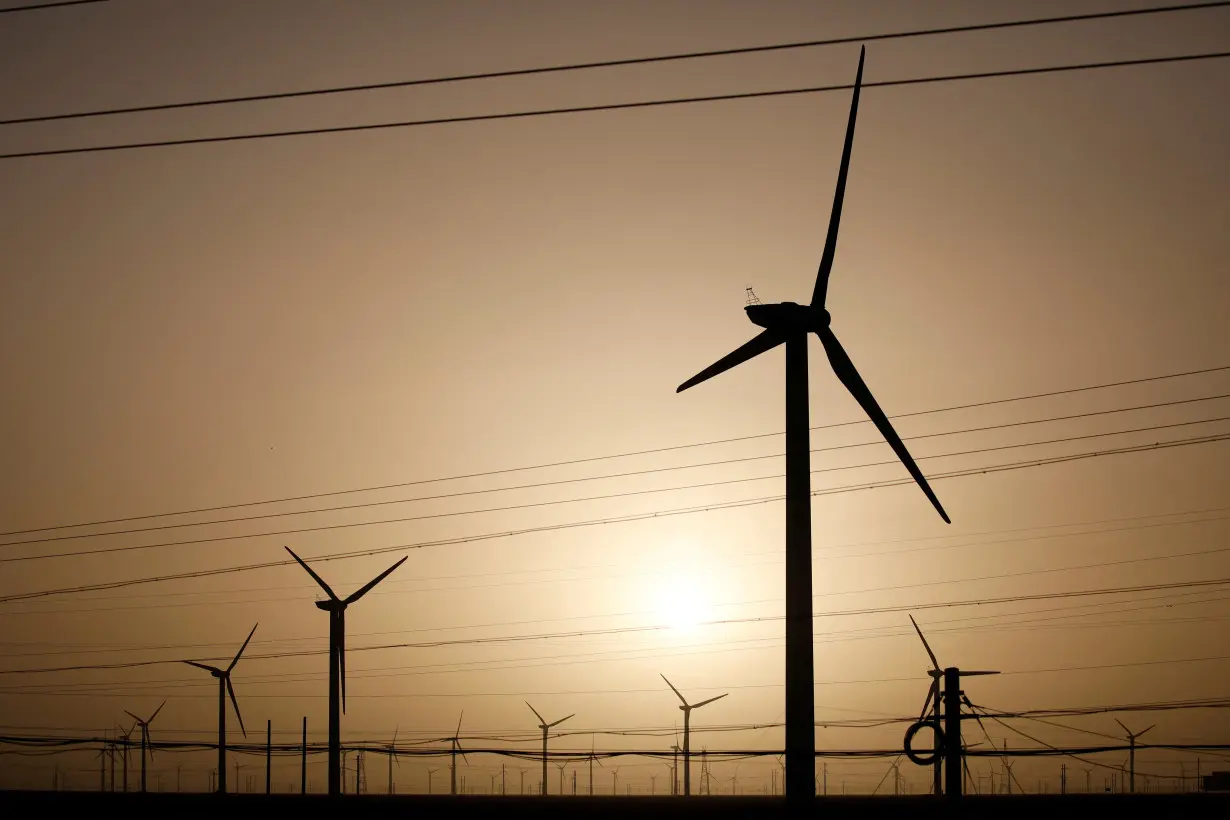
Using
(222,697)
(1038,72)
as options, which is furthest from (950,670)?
(222,697)

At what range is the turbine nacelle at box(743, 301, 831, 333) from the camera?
36.6 meters

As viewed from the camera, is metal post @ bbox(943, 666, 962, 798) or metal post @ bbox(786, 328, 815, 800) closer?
metal post @ bbox(786, 328, 815, 800)

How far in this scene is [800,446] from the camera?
1217 inches

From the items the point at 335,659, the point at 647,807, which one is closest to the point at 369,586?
the point at 335,659

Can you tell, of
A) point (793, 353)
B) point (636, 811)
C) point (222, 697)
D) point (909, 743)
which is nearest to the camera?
point (636, 811)

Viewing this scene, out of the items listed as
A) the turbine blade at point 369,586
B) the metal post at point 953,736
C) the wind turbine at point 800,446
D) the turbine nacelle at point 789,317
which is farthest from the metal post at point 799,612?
the turbine blade at point 369,586

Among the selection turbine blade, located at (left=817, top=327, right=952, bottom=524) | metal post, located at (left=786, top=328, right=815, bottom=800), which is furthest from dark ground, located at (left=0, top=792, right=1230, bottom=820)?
turbine blade, located at (left=817, top=327, right=952, bottom=524)

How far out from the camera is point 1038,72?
2845 cm

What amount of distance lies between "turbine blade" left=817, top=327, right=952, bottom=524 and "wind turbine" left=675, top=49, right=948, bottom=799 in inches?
1.1

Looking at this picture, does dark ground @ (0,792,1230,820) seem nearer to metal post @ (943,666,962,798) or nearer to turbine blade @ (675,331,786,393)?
metal post @ (943,666,962,798)

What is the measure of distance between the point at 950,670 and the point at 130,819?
22839mm

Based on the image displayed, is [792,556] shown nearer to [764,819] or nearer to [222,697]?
[764,819]

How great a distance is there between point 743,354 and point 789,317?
9.44 feet

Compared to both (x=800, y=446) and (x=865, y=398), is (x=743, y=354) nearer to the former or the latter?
(x=865, y=398)
